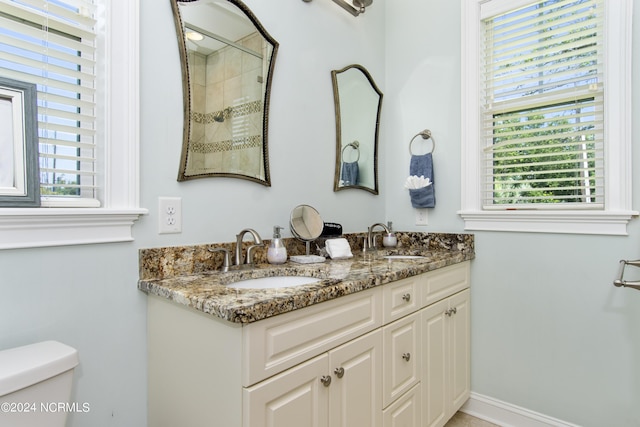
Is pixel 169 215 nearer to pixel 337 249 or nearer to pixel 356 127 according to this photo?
pixel 337 249

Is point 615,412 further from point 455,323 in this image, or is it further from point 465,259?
A: point 465,259

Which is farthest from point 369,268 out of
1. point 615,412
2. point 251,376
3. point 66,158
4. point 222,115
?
point 615,412

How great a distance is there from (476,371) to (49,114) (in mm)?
2298

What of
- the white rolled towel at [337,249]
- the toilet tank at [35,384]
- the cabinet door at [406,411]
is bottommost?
the cabinet door at [406,411]

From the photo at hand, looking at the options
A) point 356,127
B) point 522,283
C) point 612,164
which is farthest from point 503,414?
point 356,127

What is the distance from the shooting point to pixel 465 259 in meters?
1.97

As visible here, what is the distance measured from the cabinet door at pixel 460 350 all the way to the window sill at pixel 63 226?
5.00ft

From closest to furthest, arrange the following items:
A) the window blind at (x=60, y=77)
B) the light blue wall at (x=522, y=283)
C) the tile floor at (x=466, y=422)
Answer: the window blind at (x=60, y=77) < the light blue wall at (x=522, y=283) < the tile floor at (x=466, y=422)

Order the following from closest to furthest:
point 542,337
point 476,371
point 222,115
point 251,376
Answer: point 251,376
point 222,115
point 542,337
point 476,371

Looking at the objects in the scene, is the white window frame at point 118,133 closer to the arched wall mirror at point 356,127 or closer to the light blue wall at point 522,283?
the arched wall mirror at point 356,127

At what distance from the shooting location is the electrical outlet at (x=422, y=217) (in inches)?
88.6

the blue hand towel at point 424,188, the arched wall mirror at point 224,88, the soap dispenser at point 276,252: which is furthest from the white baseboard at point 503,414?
the arched wall mirror at point 224,88

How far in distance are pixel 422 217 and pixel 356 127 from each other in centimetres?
69

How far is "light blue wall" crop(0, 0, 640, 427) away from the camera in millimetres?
1150
